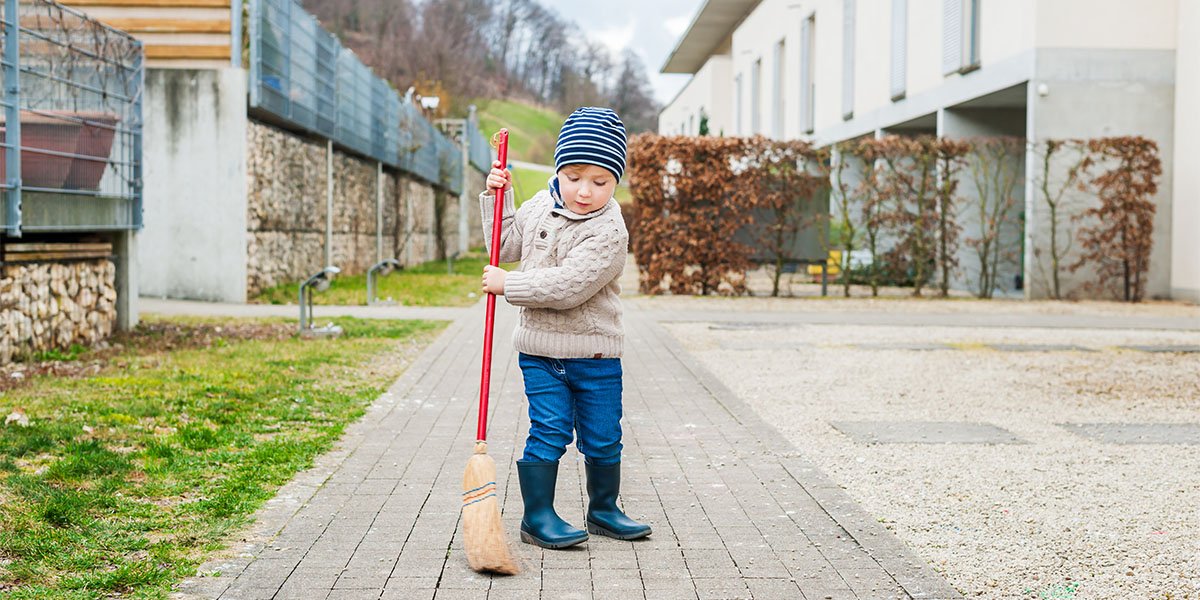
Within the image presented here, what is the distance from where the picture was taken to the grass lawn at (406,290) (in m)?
16.4

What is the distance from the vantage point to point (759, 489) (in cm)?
524

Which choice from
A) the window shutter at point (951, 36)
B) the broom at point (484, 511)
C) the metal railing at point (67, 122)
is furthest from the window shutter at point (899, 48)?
the broom at point (484, 511)

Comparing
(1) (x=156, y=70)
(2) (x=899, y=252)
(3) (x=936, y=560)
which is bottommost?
(3) (x=936, y=560)

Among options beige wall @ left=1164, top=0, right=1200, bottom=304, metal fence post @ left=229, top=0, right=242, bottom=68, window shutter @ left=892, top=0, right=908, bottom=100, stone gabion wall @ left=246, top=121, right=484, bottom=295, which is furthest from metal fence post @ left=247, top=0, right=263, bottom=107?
window shutter @ left=892, top=0, right=908, bottom=100

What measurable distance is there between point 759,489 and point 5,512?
2957 millimetres

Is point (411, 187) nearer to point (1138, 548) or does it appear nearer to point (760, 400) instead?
point (760, 400)

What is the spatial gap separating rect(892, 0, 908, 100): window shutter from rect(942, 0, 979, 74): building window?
2333 millimetres

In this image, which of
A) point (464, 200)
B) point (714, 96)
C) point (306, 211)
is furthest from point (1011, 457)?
point (714, 96)

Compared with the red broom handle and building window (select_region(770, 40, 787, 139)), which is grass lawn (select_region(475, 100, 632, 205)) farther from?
the red broom handle

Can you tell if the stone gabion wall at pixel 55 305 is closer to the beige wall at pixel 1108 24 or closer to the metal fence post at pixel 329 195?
the metal fence post at pixel 329 195

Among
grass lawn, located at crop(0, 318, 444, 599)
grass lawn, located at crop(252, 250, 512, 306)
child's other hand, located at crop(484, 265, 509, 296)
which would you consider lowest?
grass lawn, located at crop(0, 318, 444, 599)

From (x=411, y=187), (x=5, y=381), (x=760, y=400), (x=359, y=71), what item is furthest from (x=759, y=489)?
(x=411, y=187)

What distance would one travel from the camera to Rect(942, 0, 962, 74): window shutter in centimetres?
2138

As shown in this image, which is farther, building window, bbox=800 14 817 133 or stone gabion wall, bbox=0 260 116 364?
building window, bbox=800 14 817 133
